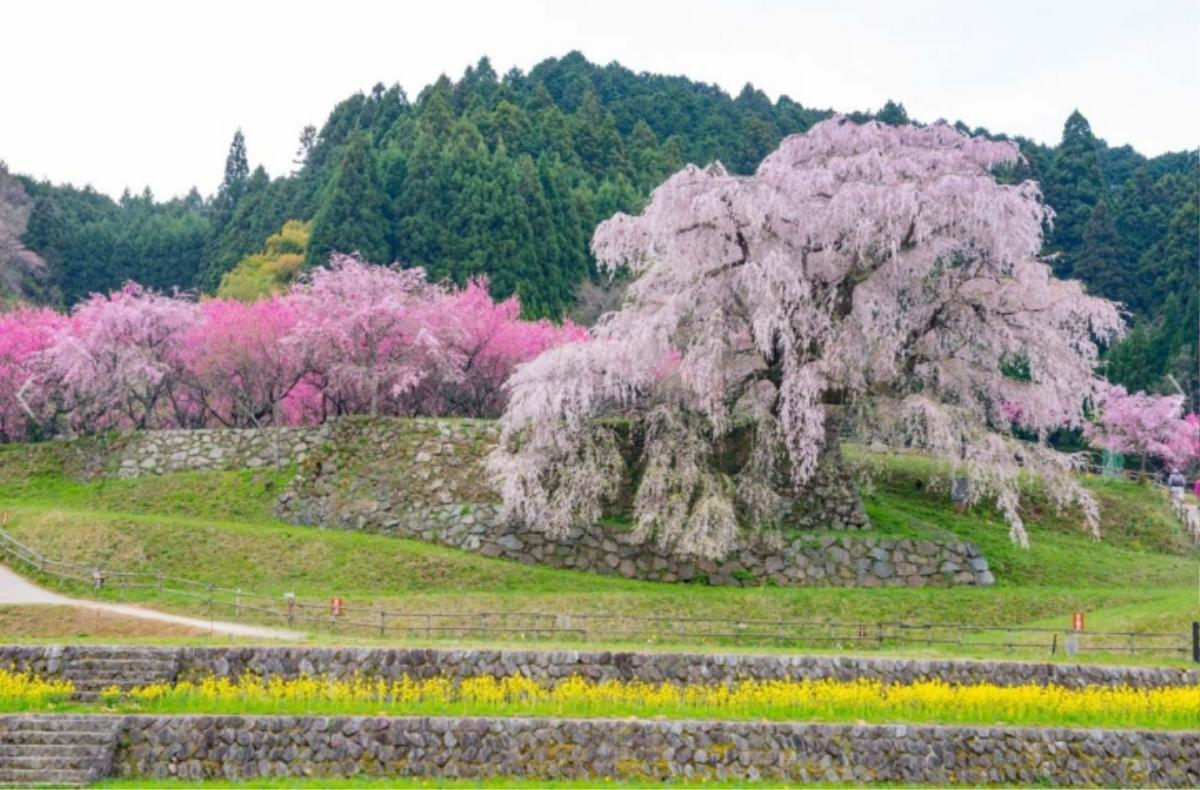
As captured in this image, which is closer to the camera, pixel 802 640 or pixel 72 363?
pixel 802 640

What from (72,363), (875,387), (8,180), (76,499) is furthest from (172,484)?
(8,180)

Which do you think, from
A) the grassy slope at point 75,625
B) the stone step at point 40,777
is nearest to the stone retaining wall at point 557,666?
the stone step at point 40,777

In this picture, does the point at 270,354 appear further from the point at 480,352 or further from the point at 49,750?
the point at 49,750

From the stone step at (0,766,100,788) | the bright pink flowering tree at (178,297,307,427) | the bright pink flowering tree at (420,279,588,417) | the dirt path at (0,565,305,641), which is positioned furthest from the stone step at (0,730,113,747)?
the bright pink flowering tree at (420,279,588,417)

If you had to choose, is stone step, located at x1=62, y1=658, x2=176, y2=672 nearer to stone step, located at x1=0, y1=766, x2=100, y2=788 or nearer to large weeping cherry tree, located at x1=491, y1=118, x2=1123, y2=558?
stone step, located at x1=0, y1=766, x2=100, y2=788

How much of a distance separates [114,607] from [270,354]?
16.2 metres

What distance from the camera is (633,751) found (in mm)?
16078

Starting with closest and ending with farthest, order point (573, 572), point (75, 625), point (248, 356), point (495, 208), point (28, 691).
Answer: point (28, 691) → point (75, 625) → point (573, 572) → point (248, 356) → point (495, 208)

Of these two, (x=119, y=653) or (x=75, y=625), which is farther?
(x=75, y=625)

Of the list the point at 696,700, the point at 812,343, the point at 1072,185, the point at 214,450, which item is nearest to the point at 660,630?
the point at 696,700

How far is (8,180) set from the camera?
81.8 meters

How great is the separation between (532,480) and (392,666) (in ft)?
33.8

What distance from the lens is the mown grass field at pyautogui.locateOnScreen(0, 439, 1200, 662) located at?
25797mm

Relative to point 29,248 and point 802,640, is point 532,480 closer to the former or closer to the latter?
point 802,640
